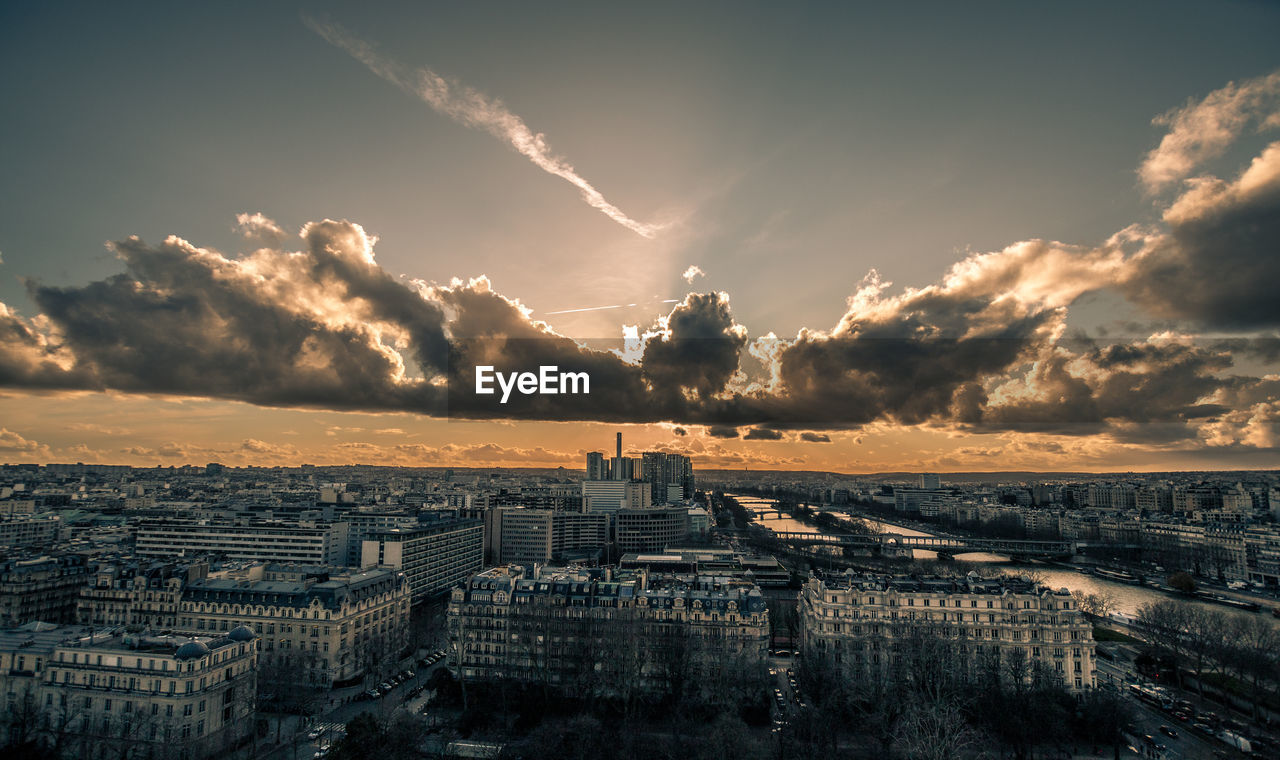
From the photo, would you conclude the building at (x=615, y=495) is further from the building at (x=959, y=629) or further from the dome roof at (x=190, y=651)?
the dome roof at (x=190, y=651)

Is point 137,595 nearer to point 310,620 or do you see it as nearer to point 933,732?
point 310,620

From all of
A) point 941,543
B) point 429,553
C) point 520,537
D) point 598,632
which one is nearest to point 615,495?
point 520,537

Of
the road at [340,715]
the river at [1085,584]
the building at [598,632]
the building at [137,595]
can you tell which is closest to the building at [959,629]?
the building at [598,632]

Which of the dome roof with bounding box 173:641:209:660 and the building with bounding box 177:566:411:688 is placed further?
the building with bounding box 177:566:411:688

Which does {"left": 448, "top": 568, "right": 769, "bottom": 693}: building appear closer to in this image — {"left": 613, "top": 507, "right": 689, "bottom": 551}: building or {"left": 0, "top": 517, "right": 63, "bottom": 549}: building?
{"left": 613, "top": 507, "right": 689, "bottom": 551}: building

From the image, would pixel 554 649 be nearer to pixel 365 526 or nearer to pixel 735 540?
pixel 365 526

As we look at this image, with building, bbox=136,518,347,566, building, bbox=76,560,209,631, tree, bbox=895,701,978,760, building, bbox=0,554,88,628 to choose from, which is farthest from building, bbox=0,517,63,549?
tree, bbox=895,701,978,760

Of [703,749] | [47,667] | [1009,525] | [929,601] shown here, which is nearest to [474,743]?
[703,749]
